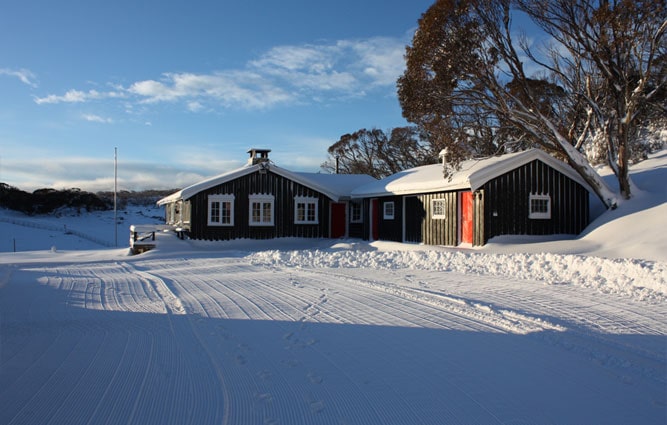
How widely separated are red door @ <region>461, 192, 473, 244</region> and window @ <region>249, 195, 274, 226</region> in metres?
9.27

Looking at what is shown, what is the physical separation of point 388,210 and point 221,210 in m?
7.80

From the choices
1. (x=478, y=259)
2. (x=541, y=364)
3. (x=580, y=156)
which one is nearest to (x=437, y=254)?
(x=478, y=259)

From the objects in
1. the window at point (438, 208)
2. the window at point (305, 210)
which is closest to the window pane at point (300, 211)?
the window at point (305, 210)

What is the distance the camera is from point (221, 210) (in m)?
23.4

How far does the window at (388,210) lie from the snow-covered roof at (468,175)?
0.68 meters

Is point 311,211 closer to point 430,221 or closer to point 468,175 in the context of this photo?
point 430,221

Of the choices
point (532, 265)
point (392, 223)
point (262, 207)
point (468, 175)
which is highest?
point (468, 175)

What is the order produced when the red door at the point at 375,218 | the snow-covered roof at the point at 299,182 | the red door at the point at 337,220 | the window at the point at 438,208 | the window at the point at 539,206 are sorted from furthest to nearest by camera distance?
the red door at the point at 337,220
the red door at the point at 375,218
the snow-covered roof at the point at 299,182
the window at the point at 438,208
the window at the point at 539,206

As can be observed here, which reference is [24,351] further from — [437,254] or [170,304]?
[437,254]

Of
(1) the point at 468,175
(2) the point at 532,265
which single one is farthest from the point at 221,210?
(2) the point at 532,265

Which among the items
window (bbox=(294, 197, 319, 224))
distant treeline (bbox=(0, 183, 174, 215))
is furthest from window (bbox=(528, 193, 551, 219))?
distant treeline (bbox=(0, 183, 174, 215))

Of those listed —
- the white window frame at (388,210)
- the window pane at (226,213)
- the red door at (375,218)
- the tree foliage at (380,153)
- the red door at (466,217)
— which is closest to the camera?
the red door at (466,217)

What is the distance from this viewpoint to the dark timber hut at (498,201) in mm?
18578

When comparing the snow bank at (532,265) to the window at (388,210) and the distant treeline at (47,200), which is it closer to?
the window at (388,210)
